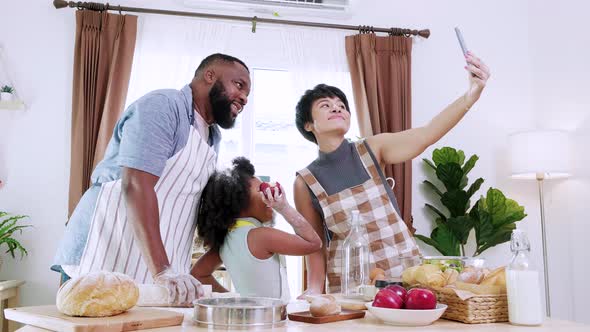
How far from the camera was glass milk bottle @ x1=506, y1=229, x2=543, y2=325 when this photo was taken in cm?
102

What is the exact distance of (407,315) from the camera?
987 mm

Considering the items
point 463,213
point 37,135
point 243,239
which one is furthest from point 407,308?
point 37,135

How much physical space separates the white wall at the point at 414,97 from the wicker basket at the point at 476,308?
255 cm

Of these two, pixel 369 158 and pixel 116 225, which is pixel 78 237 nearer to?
pixel 116 225

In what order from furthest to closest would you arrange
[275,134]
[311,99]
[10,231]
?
[275,134] → [10,231] → [311,99]

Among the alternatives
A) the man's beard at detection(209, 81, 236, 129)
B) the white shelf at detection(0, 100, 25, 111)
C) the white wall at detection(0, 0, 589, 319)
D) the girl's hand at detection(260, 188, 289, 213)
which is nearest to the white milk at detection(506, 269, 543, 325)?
the girl's hand at detection(260, 188, 289, 213)

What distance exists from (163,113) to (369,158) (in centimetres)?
82

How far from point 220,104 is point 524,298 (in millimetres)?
1188

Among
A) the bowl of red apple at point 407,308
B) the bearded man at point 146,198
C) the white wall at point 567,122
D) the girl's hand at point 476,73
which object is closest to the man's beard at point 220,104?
the bearded man at point 146,198

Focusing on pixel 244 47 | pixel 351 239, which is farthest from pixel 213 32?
pixel 351 239

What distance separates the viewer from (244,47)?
Result: 140 inches

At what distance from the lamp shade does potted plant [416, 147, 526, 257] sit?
24 cm

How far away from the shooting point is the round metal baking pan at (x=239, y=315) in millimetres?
935

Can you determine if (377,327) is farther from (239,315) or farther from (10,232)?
(10,232)
